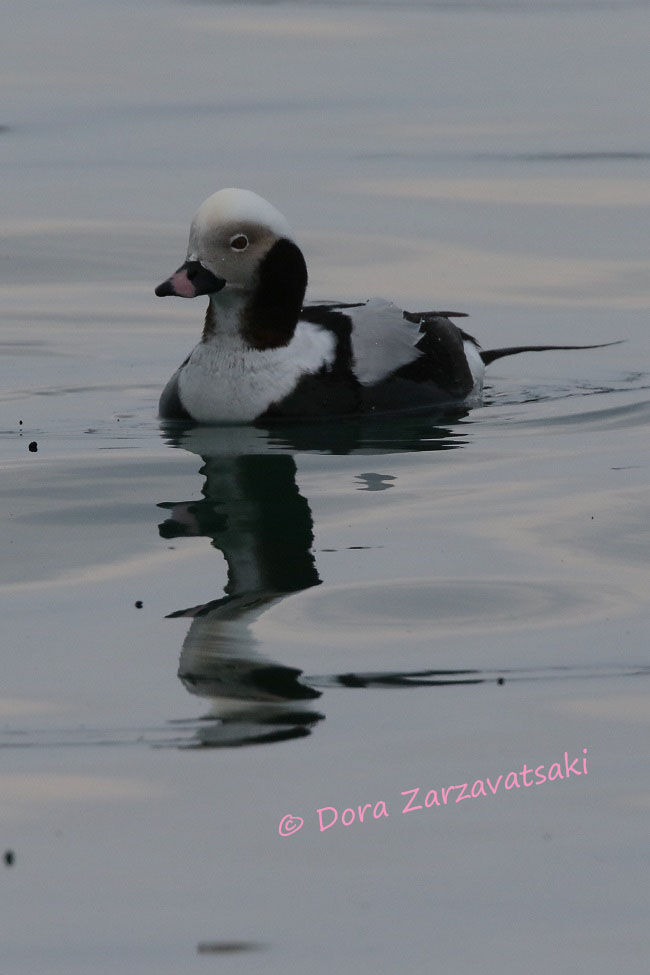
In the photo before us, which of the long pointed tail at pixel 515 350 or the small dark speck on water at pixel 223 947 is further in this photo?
the long pointed tail at pixel 515 350

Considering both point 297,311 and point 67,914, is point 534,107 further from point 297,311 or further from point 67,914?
point 67,914

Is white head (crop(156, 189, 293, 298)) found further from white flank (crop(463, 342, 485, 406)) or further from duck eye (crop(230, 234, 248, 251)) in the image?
white flank (crop(463, 342, 485, 406))

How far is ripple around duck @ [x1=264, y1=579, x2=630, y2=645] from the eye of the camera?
18.6 ft

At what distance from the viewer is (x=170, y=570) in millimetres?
6281

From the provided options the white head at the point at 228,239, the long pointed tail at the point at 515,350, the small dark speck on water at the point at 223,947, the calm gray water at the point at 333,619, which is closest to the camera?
the small dark speck on water at the point at 223,947

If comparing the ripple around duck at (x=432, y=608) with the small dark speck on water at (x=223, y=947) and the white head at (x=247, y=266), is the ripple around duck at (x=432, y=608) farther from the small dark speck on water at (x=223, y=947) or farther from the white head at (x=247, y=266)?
the white head at (x=247, y=266)

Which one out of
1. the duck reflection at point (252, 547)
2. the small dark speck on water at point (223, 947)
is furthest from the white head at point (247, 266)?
the small dark speck on water at point (223, 947)

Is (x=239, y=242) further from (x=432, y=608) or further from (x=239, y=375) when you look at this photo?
(x=432, y=608)

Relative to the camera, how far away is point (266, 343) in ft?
28.3

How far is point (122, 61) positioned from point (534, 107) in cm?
454

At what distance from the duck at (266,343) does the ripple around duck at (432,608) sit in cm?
257

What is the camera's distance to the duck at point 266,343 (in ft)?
27.8

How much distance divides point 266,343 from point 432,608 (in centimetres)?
299

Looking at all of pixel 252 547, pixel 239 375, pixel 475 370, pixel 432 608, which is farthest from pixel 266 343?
pixel 432 608
